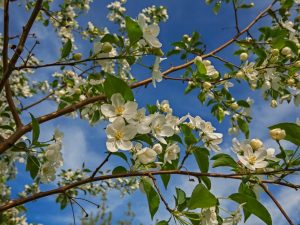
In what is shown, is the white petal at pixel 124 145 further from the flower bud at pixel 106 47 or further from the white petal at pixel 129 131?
the flower bud at pixel 106 47

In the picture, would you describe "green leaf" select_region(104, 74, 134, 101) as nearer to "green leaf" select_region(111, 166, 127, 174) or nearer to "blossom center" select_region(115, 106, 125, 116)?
"blossom center" select_region(115, 106, 125, 116)

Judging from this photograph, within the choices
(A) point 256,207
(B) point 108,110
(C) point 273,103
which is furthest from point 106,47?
(C) point 273,103

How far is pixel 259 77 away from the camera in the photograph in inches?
86.6

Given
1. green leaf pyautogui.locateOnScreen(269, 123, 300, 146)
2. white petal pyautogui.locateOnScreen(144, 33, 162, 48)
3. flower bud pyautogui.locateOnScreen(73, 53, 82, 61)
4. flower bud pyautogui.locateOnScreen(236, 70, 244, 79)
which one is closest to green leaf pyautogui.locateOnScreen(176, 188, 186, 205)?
green leaf pyautogui.locateOnScreen(269, 123, 300, 146)

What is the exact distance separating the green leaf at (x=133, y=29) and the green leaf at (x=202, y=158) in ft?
1.44

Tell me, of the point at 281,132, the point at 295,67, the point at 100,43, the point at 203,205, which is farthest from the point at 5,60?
the point at 295,67

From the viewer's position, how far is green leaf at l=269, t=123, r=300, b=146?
4.14 feet

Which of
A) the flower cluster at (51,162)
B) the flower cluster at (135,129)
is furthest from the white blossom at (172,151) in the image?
the flower cluster at (51,162)

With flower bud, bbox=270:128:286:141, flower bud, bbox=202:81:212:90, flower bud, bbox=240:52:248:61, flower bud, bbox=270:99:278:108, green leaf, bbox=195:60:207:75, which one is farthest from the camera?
flower bud, bbox=270:99:278:108

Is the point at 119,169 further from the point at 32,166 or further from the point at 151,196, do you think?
the point at 32,166

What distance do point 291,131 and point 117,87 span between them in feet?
1.94

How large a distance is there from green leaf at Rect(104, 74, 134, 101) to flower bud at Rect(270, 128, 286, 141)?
479 mm

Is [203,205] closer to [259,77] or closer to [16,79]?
[259,77]

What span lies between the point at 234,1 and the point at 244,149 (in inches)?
56.8
